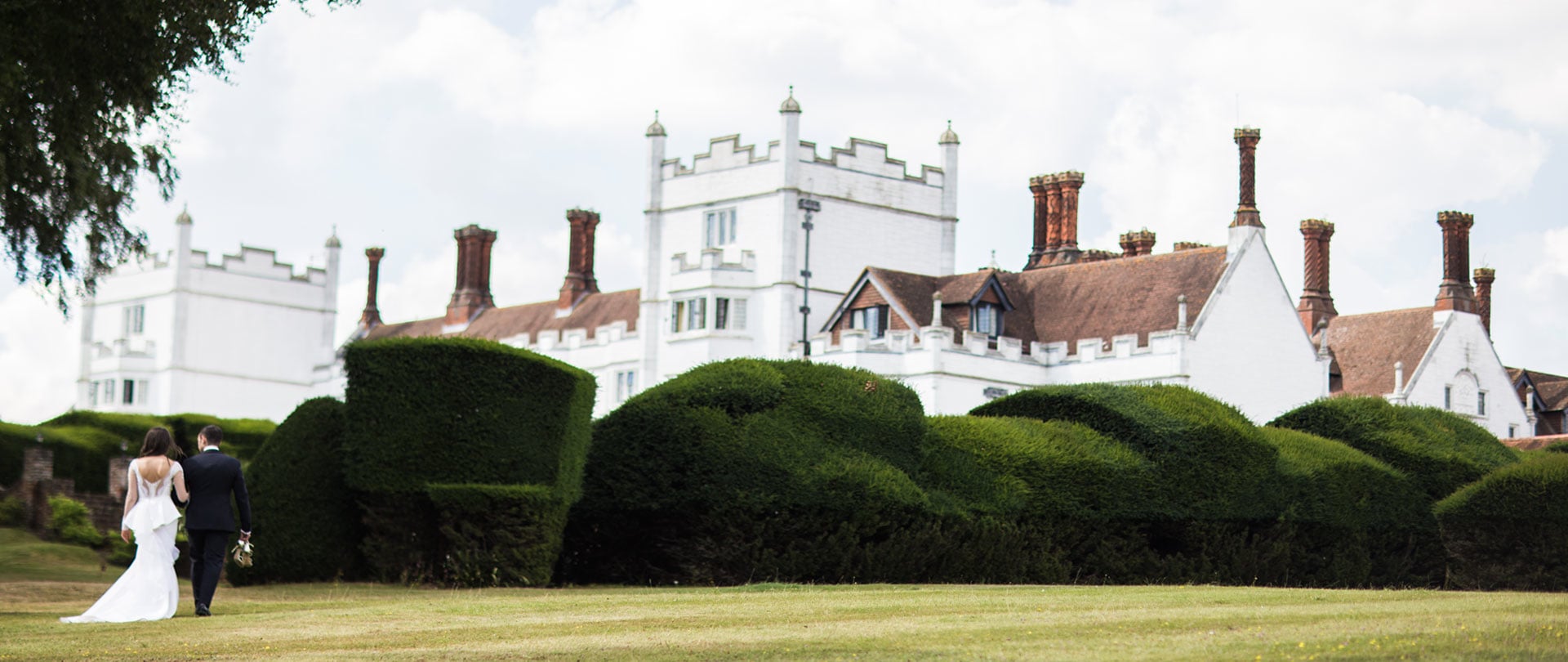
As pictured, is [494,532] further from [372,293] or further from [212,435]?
[372,293]

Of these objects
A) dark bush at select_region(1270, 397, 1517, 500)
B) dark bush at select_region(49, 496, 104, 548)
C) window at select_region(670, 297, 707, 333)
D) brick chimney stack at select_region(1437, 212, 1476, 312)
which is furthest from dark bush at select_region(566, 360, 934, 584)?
brick chimney stack at select_region(1437, 212, 1476, 312)

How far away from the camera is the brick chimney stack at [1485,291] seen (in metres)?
76.0

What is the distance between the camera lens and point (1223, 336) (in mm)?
59219

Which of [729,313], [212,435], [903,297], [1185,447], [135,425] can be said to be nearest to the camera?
→ [212,435]

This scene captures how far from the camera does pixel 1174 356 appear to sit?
57.5 m

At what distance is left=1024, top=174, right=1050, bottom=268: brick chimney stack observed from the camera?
70438 mm

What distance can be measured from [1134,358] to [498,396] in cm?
3863

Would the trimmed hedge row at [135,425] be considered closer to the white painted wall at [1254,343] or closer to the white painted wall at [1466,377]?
the white painted wall at [1254,343]

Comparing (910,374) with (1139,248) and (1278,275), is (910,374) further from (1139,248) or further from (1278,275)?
(1139,248)

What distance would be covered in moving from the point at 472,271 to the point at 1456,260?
139 feet

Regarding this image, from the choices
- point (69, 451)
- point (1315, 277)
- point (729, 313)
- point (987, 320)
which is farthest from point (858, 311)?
point (69, 451)

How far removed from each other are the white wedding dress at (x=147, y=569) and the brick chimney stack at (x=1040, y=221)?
56.3 m

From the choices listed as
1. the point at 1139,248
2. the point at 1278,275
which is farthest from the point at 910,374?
Result: the point at 1139,248

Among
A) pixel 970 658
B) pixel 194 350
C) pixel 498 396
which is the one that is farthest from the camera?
pixel 194 350
